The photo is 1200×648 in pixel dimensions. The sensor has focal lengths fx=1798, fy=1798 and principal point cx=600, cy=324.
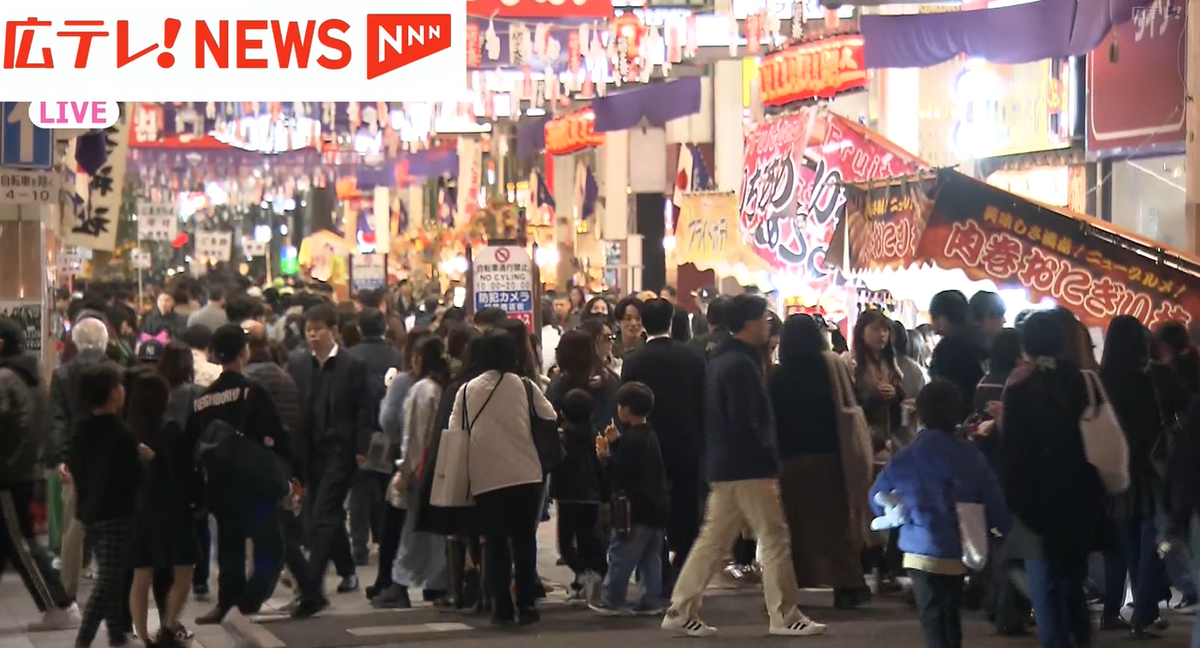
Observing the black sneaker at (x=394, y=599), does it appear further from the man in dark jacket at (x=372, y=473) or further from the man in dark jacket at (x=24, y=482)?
the man in dark jacket at (x=24, y=482)

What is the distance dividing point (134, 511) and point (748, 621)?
3813 millimetres

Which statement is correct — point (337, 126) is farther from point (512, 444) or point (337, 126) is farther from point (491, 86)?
point (512, 444)

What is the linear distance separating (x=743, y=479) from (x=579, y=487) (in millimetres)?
1567

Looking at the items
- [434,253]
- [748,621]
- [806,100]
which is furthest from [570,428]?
[434,253]

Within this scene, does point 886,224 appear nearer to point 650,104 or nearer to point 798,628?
point 798,628

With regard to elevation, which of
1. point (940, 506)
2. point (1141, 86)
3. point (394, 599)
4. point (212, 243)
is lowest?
point (394, 599)

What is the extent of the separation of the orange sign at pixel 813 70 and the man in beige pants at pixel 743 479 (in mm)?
9123

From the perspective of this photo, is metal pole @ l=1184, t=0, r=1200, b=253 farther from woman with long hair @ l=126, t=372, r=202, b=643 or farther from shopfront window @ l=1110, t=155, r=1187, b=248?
woman with long hair @ l=126, t=372, r=202, b=643

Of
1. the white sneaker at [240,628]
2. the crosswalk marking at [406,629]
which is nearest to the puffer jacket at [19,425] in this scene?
the white sneaker at [240,628]

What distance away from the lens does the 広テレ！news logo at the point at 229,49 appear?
823cm

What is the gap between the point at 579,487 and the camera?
11.5 meters

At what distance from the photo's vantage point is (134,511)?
10.3m

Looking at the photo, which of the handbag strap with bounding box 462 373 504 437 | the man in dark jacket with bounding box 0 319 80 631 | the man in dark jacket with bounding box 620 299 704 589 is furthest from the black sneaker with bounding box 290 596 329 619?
the man in dark jacket with bounding box 620 299 704 589

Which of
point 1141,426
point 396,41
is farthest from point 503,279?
point 396,41
